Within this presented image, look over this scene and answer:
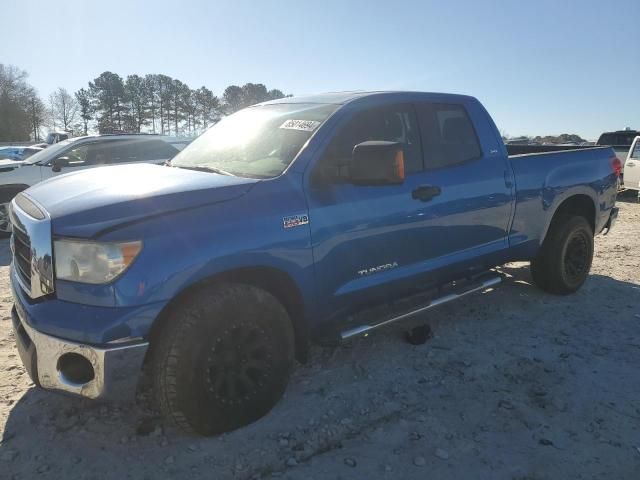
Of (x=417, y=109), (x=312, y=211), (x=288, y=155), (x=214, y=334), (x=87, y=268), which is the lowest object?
(x=214, y=334)

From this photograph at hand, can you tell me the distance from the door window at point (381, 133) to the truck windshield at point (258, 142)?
17cm

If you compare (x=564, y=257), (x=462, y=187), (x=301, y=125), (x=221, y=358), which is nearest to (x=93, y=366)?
(x=221, y=358)

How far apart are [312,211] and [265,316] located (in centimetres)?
65

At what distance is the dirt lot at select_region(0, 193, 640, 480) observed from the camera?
249cm

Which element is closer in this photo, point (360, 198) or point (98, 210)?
point (98, 210)

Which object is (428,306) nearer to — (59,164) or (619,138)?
(59,164)

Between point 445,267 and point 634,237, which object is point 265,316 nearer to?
point 445,267

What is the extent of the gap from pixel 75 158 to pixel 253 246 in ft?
24.5

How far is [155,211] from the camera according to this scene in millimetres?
2418

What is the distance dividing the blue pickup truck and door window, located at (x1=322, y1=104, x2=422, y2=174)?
0.04ft

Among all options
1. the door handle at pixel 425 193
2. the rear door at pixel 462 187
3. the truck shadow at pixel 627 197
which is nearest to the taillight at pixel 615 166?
the rear door at pixel 462 187

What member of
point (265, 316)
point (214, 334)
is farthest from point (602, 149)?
point (214, 334)

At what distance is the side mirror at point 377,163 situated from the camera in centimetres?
281

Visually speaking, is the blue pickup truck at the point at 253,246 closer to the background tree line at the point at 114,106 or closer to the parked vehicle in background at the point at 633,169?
the parked vehicle in background at the point at 633,169
